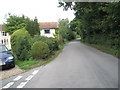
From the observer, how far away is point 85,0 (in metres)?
11.4

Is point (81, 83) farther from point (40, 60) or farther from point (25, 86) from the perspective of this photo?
point (40, 60)

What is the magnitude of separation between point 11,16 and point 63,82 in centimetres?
4122

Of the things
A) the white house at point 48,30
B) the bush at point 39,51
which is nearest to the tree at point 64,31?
the white house at point 48,30

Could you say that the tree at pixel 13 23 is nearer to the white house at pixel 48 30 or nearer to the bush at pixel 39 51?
the white house at pixel 48 30

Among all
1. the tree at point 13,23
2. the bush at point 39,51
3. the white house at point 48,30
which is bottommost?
the bush at point 39,51

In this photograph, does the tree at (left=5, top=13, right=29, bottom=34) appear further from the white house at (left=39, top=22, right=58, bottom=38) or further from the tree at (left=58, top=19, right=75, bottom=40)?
the tree at (left=58, top=19, right=75, bottom=40)

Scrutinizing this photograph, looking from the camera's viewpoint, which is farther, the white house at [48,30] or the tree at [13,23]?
the tree at [13,23]

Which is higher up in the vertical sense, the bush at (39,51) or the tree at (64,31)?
the tree at (64,31)

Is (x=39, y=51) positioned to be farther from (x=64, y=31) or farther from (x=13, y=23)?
(x=13, y=23)

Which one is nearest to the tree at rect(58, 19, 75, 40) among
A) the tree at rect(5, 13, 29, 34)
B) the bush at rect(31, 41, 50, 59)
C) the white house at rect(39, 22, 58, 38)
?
the white house at rect(39, 22, 58, 38)

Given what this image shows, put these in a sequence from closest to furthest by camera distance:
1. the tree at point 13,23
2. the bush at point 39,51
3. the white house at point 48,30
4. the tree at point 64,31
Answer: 1. the bush at point 39,51
2. the white house at point 48,30
3. the tree at point 64,31
4. the tree at point 13,23

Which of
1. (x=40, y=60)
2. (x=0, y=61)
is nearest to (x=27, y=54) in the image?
(x=40, y=60)

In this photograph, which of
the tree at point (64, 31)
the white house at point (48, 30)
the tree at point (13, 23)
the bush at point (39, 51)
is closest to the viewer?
the bush at point (39, 51)

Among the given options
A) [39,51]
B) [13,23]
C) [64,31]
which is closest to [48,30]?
[64,31]
